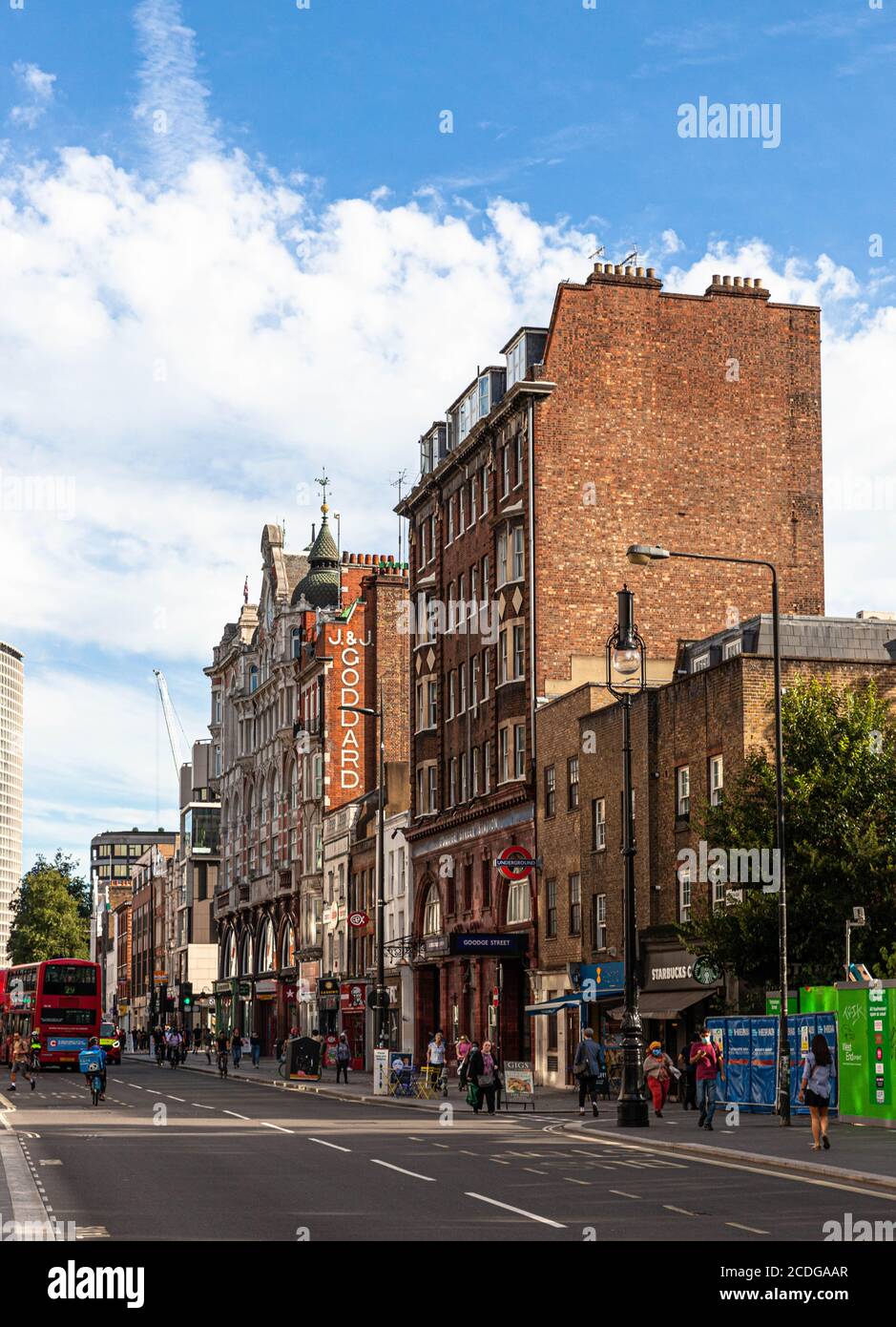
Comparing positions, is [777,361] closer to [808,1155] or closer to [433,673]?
[433,673]

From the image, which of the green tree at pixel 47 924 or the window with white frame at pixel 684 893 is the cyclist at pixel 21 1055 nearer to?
the window with white frame at pixel 684 893

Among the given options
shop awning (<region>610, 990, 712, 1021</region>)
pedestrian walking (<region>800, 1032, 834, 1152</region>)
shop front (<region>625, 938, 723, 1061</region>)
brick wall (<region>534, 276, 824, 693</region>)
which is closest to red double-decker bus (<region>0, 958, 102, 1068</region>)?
brick wall (<region>534, 276, 824, 693</region>)

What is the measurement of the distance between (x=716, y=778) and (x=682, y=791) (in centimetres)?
212

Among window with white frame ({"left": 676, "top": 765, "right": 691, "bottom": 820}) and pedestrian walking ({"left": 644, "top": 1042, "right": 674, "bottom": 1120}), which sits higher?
window with white frame ({"left": 676, "top": 765, "right": 691, "bottom": 820})

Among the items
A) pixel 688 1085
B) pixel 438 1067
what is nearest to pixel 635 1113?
pixel 688 1085

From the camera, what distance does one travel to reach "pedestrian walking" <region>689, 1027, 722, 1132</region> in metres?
32.0

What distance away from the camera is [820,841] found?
3788cm

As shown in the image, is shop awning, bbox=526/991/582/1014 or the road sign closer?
shop awning, bbox=526/991/582/1014

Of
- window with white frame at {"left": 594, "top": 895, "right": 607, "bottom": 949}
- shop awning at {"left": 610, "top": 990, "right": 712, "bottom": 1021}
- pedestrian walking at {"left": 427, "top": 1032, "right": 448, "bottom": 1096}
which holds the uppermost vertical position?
window with white frame at {"left": 594, "top": 895, "right": 607, "bottom": 949}

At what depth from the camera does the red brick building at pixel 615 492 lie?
189ft

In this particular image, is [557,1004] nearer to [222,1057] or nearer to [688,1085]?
[688,1085]

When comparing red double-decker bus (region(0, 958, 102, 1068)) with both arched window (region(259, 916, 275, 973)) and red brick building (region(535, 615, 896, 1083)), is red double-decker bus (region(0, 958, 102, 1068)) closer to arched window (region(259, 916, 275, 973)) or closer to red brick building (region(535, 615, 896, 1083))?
red brick building (region(535, 615, 896, 1083))
